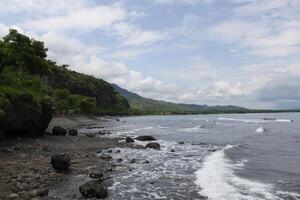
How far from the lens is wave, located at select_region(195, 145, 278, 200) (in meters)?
19.6

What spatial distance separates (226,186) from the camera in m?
22.0

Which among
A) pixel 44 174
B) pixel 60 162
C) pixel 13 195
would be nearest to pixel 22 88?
pixel 60 162

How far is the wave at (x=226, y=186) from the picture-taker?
64.3 ft

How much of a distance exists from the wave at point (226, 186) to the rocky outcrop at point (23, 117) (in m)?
20.9

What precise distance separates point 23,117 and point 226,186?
27.5 metres

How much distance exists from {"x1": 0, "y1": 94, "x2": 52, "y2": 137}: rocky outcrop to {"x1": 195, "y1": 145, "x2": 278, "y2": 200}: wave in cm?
2092

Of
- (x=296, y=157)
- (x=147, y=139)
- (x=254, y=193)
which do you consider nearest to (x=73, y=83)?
(x=147, y=139)

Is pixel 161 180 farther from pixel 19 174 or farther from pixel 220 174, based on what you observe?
pixel 19 174

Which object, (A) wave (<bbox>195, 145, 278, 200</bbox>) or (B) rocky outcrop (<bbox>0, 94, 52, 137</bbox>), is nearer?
(A) wave (<bbox>195, 145, 278, 200</bbox>)

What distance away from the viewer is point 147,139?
51.6 metres

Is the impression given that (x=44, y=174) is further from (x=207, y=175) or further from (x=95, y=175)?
(x=207, y=175)

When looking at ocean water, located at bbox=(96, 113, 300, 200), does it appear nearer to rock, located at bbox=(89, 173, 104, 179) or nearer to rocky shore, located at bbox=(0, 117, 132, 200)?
rock, located at bbox=(89, 173, 104, 179)

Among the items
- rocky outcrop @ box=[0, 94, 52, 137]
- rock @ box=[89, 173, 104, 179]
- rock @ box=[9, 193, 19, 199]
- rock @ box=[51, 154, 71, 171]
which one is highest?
rocky outcrop @ box=[0, 94, 52, 137]

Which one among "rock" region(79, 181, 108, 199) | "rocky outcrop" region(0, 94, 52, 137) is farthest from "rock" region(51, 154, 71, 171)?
"rocky outcrop" region(0, 94, 52, 137)
